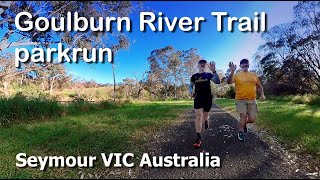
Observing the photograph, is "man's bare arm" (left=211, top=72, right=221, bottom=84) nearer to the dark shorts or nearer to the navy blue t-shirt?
the navy blue t-shirt

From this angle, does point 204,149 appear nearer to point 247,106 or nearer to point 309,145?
point 247,106

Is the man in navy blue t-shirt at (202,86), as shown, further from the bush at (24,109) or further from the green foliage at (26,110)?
the bush at (24,109)

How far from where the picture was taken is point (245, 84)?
6.61 metres

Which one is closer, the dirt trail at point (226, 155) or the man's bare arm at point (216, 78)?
the dirt trail at point (226, 155)

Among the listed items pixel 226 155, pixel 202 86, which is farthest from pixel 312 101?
pixel 202 86

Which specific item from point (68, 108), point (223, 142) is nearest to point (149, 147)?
point (223, 142)

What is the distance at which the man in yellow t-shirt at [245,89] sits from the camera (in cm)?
648

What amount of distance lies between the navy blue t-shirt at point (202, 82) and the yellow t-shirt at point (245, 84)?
0.94 meters

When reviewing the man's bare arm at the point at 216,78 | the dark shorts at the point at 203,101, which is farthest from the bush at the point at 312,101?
the man's bare arm at the point at 216,78

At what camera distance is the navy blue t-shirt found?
228 inches

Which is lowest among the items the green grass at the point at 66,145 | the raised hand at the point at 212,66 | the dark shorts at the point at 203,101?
the green grass at the point at 66,145

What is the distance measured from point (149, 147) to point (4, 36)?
838 centimetres

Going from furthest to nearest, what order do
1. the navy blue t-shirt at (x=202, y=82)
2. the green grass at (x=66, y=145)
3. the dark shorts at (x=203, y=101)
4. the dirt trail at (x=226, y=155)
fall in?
the dark shorts at (x=203, y=101)
the navy blue t-shirt at (x=202, y=82)
the green grass at (x=66, y=145)
the dirt trail at (x=226, y=155)

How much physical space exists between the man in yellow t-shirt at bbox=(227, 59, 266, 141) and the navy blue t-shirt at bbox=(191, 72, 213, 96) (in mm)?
748
